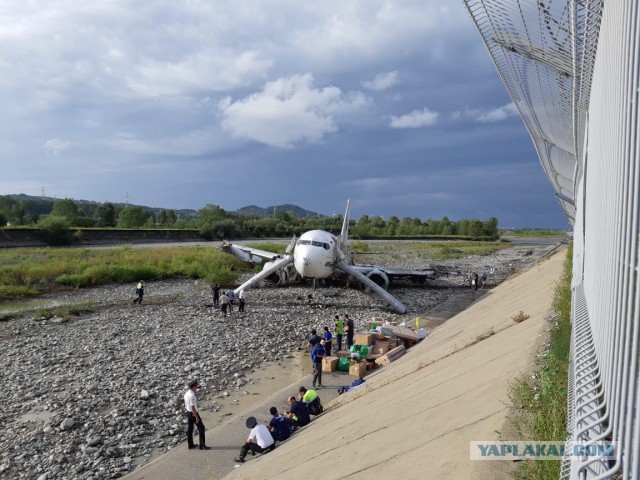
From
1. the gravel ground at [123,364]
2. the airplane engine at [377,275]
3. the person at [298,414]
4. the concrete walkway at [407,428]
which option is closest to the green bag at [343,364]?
the concrete walkway at [407,428]

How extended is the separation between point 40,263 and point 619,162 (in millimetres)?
41165

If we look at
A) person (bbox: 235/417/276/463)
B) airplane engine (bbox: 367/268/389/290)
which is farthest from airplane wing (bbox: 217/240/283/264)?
person (bbox: 235/417/276/463)

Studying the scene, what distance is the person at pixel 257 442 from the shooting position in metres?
8.74

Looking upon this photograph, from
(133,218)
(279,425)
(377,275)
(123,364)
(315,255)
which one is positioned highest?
(133,218)

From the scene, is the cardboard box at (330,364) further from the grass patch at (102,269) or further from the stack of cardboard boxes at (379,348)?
the grass patch at (102,269)

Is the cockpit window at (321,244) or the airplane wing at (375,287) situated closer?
the airplane wing at (375,287)

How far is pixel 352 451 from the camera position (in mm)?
6766

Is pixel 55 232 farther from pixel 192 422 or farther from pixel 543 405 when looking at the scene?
pixel 543 405

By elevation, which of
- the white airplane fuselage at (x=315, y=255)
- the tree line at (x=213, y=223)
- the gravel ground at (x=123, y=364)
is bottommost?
the gravel ground at (x=123, y=364)

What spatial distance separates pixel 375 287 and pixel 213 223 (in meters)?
64.6

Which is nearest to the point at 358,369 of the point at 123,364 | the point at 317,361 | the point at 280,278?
the point at 317,361

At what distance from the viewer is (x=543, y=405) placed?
548cm

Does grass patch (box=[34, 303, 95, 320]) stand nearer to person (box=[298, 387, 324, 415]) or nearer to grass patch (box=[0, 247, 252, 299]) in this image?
grass patch (box=[0, 247, 252, 299])

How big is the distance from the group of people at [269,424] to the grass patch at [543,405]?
16.7 ft
